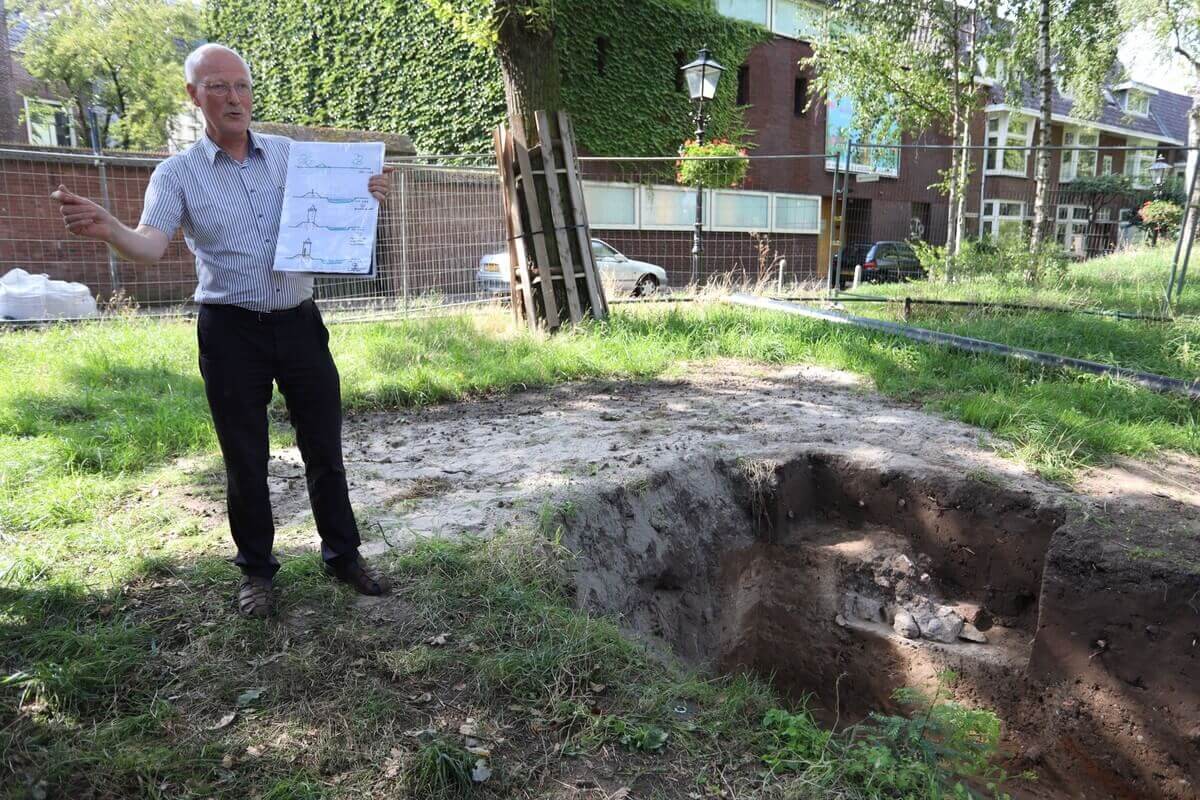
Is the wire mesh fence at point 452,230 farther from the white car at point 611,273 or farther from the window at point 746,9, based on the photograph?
the window at point 746,9

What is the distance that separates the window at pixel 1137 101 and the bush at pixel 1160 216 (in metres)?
31.5

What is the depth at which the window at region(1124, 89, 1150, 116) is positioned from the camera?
126ft

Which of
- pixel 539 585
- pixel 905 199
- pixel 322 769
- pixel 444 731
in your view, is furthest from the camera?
pixel 905 199

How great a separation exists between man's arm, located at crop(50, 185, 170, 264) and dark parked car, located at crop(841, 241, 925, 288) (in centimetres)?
1337

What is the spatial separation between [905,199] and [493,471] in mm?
27019

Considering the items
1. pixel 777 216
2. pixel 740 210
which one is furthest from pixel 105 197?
pixel 777 216

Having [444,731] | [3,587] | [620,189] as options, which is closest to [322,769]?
[444,731]

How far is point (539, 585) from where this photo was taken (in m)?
3.30

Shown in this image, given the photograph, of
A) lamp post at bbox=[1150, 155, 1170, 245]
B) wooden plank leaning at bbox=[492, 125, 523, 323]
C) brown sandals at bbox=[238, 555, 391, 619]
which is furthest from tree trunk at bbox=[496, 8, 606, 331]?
lamp post at bbox=[1150, 155, 1170, 245]

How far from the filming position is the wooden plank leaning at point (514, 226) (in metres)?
8.40

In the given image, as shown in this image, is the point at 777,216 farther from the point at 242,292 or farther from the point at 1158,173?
the point at 242,292

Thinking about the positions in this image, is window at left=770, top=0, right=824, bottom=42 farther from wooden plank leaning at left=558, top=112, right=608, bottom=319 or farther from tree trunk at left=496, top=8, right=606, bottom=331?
wooden plank leaning at left=558, top=112, right=608, bottom=319

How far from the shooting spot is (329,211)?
289cm

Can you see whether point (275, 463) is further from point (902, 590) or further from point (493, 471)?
point (902, 590)
